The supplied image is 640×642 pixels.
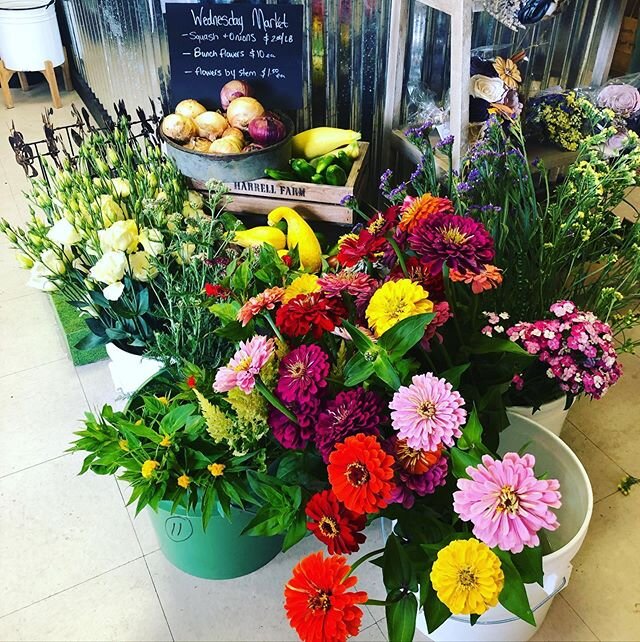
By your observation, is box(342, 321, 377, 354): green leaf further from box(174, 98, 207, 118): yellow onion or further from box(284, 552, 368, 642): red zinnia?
box(174, 98, 207, 118): yellow onion

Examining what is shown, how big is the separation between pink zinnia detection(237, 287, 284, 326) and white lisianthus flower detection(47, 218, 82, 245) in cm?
50

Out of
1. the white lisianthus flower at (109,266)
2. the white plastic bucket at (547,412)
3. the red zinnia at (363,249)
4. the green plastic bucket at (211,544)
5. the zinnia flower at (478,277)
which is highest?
the zinnia flower at (478,277)

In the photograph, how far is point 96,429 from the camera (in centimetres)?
106

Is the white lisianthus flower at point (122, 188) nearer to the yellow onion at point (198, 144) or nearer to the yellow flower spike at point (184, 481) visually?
the yellow onion at point (198, 144)

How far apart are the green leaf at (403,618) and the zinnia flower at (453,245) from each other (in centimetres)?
42

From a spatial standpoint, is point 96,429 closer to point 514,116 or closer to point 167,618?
point 167,618

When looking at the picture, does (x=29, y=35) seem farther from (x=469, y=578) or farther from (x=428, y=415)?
(x=469, y=578)

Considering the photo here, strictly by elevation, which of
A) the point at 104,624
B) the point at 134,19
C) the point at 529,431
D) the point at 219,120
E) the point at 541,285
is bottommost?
the point at 104,624

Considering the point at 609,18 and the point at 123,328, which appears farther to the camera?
the point at 609,18

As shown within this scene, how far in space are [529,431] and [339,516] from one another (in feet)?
1.75

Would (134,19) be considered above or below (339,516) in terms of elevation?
above

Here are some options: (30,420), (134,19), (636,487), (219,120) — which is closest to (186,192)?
(219,120)

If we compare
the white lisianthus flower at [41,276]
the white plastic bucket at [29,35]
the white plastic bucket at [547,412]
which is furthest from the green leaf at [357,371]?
the white plastic bucket at [29,35]

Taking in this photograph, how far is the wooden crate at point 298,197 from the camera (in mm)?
1559
